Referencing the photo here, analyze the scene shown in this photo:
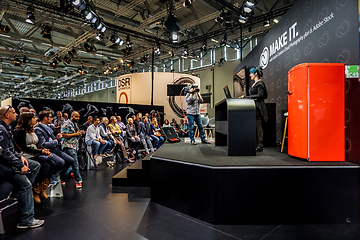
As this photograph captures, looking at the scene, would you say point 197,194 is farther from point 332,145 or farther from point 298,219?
point 332,145

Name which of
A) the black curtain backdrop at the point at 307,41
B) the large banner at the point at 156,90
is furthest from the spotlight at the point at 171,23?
the large banner at the point at 156,90

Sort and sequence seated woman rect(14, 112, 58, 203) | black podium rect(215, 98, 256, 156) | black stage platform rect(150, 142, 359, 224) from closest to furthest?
black stage platform rect(150, 142, 359, 224) < seated woman rect(14, 112, 58, 203) < black podium rect(215, 98, 256, 156)

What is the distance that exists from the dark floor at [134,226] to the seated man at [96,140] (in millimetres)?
2217

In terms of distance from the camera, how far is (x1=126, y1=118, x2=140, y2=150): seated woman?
658cm

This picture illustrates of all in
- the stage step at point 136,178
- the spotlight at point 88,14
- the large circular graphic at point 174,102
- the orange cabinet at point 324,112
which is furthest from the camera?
the large circular graphic at point 174,102

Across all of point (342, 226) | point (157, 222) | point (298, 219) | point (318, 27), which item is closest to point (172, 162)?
point (157, 222)

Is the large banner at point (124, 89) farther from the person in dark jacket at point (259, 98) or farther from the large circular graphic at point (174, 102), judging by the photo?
the person in dark jacket at point (259, 98)

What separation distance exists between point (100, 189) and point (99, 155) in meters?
2.00

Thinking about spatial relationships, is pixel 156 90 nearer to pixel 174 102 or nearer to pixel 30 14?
pixel 174 102

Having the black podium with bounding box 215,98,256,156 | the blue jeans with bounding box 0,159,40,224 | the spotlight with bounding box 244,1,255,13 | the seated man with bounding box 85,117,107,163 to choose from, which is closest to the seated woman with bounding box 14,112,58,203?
the blue jeans with bounding box 0,159,40,224

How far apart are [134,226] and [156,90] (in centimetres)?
962

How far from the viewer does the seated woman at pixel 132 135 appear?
6576 mm

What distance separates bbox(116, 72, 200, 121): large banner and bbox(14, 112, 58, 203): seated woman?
330 inches

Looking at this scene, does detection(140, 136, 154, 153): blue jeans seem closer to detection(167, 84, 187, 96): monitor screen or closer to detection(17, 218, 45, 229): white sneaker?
detection(17, 218, 45, 229): white sneaker
